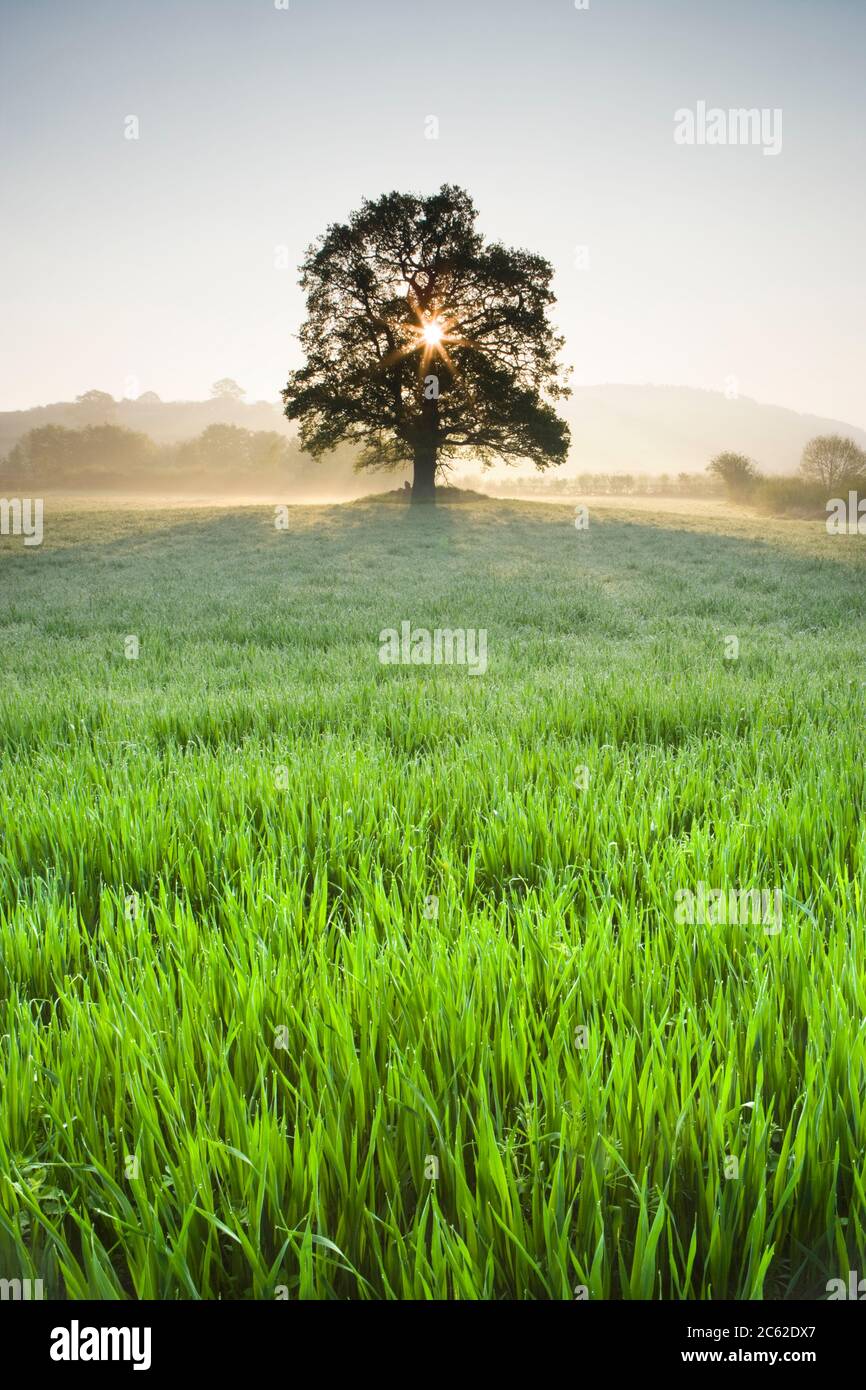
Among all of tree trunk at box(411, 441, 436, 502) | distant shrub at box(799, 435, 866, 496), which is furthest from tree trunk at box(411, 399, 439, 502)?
distant shrub at box(799, 435, 866, 496)

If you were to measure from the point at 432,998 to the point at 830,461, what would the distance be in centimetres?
6961

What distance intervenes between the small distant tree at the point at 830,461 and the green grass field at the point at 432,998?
211 ft

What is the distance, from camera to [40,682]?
6422 mm

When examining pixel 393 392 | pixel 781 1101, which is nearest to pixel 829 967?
pixel 781 1101

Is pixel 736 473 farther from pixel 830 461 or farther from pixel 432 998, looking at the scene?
pixel 432 998

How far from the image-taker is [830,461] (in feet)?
195

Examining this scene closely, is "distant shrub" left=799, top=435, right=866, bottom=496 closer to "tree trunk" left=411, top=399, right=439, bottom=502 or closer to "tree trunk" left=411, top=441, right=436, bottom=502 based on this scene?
"tree trunk" left=411, top=441, right=436, bottom=502

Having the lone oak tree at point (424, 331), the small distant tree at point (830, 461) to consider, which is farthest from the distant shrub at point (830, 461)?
the lone oak tree at point (424, 331)

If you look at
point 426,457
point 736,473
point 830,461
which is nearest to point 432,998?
point 426,457

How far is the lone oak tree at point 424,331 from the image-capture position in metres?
37.3

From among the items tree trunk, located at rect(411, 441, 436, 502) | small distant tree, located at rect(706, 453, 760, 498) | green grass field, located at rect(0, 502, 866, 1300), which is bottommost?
green grass field, located at rect(0, 502, 866, 1300)

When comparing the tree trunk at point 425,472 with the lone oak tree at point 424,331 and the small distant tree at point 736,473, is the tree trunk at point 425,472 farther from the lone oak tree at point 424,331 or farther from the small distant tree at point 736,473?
the small distant tree at point 736,473

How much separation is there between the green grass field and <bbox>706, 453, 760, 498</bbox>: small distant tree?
213 ft

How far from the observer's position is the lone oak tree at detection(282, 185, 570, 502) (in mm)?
37312
